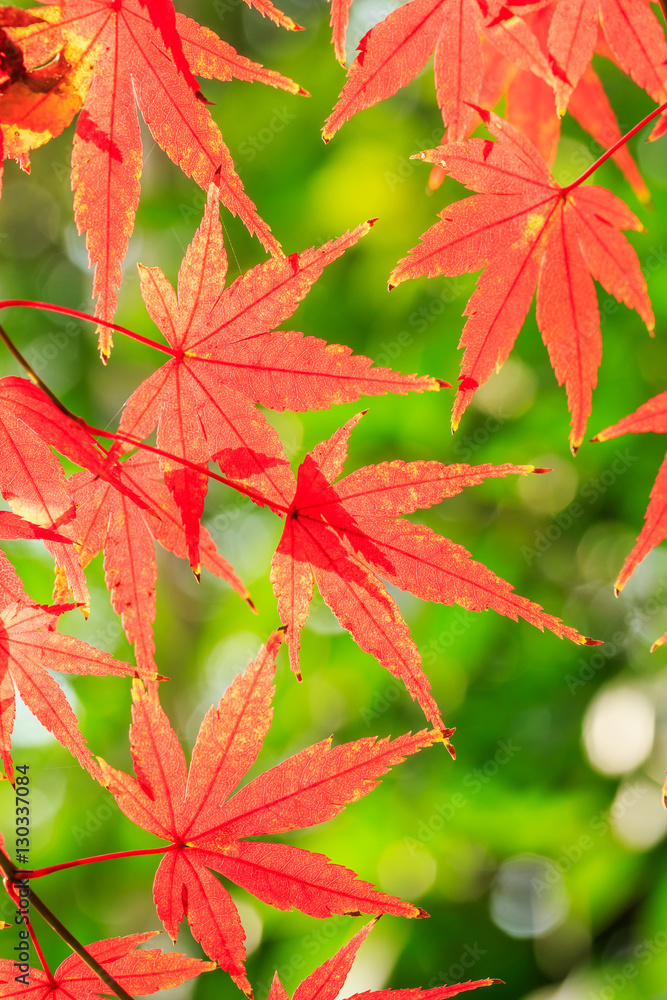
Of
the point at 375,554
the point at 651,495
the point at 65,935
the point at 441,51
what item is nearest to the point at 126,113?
the point at 441,51

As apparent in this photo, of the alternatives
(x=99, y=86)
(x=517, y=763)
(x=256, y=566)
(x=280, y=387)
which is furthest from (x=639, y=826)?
(x=99, y=86)

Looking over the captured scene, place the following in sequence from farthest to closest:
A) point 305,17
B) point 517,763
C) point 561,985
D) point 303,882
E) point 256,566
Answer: point 305,17 → point 256,566 → point 517,763 → point 561,985 → point 303,882

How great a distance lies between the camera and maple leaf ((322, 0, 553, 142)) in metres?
0.57

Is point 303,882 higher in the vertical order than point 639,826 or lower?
higher

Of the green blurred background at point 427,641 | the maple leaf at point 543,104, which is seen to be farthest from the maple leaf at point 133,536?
the green blurred background at point 427,641

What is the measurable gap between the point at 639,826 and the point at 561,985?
0.61 metres

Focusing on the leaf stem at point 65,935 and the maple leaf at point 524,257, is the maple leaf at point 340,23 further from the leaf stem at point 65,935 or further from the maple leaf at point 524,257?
the leaf stem at point 65,935

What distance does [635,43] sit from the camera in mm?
615

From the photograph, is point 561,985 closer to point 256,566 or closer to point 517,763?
point 517,763

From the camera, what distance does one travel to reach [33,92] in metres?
0.53

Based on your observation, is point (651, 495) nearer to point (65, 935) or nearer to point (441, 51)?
point (441, 51)

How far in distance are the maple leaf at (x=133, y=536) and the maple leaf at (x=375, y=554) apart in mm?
89

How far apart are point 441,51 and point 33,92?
0.35 metres

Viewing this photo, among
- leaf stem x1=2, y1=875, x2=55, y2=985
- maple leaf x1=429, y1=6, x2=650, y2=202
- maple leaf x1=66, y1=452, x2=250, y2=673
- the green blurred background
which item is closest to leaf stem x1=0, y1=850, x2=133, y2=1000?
leaf stem x1=2, y1=875, x2=55, y2=985
